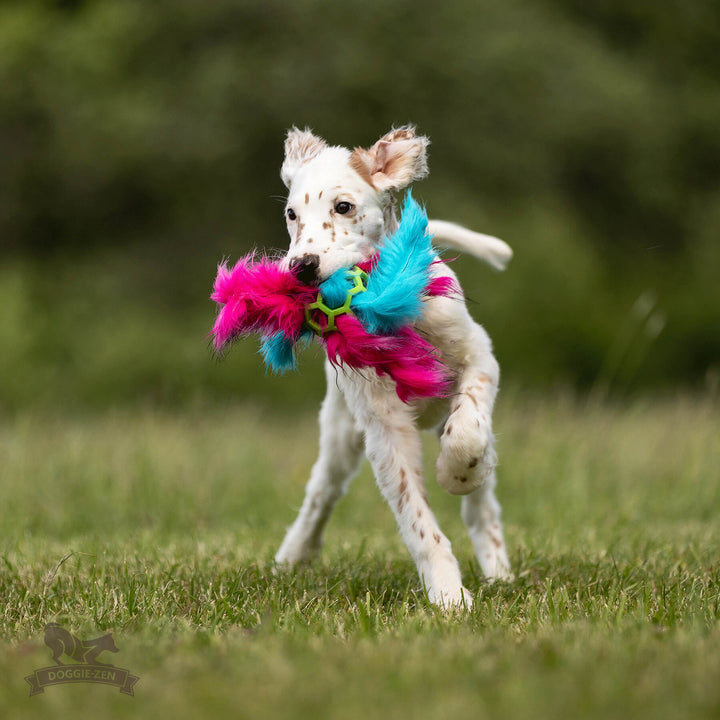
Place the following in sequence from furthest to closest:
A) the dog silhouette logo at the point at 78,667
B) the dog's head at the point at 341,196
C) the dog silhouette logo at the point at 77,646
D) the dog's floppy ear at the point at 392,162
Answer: the dog's floppy ear at the point at 392,162 → the dog's head at the point at 341,196 → the dog silhouette logo at the point at 77,646 → the dog silhouette logo at the point at 78,667

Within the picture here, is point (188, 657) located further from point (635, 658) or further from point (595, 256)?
point (595, 256)

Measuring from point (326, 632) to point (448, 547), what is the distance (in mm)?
727

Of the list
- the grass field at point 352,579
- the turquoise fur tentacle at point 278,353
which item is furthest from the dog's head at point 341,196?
the grass field at point 352,579

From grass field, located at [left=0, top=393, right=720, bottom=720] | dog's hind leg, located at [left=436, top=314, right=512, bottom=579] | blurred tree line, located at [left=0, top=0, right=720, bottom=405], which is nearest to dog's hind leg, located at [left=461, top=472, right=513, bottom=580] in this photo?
dog's hind leg, located at [left=436, top=314, right=512, bottom=579]

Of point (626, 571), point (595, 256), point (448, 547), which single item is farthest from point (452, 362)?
point (595, 256)

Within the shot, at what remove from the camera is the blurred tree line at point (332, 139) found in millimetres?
17578

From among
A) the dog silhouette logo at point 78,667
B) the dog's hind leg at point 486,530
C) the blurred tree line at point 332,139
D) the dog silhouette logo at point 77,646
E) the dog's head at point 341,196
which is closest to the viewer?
the dog silhouette logo at point 78,667

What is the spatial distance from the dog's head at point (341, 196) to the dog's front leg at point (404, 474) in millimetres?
439

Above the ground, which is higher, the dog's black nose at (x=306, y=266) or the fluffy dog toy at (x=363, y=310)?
the dog's black nose at (x=306, y=266)

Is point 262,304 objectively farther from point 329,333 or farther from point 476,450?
point 476,450

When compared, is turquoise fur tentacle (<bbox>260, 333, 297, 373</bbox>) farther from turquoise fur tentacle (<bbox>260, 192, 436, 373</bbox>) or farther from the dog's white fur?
the dog's white fur

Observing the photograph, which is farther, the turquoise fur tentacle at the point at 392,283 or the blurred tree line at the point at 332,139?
the blurred tree line at the point at 332,139

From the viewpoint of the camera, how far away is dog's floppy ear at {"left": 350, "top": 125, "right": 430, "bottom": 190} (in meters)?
3.73

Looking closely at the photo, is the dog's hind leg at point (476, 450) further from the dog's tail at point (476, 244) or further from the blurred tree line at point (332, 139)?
the blurred tree line at point (332, 139)
